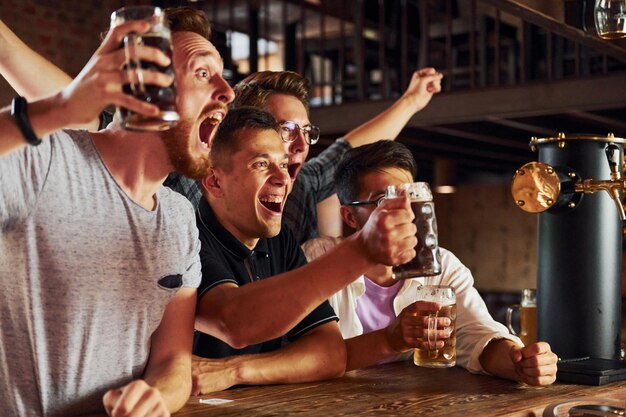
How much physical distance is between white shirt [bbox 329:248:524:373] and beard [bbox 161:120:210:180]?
714 millimetres

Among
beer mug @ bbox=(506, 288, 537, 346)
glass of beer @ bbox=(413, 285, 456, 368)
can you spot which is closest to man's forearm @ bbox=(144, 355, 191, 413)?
glass of beer @ bbox=(413, 285, 456, 368)

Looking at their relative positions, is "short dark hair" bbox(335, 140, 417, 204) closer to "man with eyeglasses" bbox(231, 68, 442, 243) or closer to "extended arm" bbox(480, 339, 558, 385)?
"man with eyeglasses" bbox(231, 68, 442, 243)

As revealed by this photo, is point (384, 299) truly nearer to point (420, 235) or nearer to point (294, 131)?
point (294, 131)

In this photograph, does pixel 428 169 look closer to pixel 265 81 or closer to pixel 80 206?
pixel 265 81

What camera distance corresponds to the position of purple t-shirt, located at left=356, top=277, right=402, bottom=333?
2.32 metres

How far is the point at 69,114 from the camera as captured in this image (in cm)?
121

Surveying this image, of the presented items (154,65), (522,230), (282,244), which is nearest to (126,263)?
(154,65)

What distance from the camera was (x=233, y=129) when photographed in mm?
Result: 2047

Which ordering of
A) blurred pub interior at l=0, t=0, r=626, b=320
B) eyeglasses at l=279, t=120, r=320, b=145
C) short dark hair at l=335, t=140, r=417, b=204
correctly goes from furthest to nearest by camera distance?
blurred pub interior at l=0, t=0, r=626, b=320
eyeglasses at l=279, t=120, r=320, b=145
short dark hair at l=335, t=140, r=417, b=204

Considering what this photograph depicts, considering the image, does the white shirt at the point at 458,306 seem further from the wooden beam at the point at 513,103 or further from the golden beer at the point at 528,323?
the wooden beam at the point at 513,103

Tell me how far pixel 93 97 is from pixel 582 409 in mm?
973

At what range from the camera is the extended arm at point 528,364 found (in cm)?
183

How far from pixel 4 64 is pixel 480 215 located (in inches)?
354

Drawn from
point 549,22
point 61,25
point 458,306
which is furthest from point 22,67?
point 61,25
